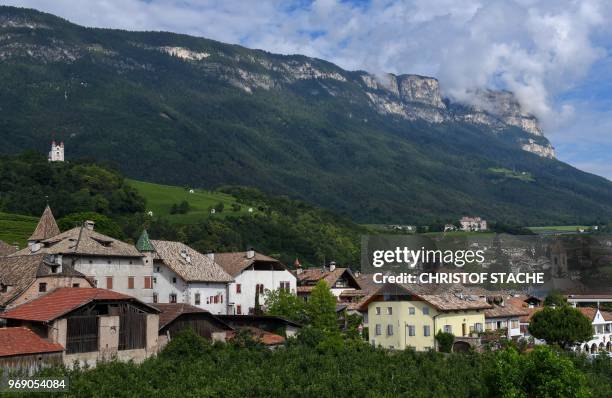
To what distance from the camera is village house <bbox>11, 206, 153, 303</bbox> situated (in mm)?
66188

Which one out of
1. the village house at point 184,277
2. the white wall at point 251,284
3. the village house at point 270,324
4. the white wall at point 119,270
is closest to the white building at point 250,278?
the white wall at point 251,284

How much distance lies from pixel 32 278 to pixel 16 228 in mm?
57649

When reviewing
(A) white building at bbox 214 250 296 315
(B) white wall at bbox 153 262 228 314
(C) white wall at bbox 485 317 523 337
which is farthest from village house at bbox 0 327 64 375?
(C) white wall at bbox 485 317 523 337

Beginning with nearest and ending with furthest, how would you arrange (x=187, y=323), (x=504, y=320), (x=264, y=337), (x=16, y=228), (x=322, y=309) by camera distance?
(x=187, y=323), (x=264, y=337), (x=322, y=309), (x=504, y=320), (x=16, y=228)

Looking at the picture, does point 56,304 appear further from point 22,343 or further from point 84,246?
point 84,246

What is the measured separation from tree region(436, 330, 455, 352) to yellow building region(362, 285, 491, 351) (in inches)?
54.9

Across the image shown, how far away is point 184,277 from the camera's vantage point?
7444 centimetres

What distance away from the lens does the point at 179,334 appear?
58.0m

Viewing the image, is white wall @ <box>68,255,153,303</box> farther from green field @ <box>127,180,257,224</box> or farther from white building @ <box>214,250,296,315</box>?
green field @ <box>127,180,257,224</box>

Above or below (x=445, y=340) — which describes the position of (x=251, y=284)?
above

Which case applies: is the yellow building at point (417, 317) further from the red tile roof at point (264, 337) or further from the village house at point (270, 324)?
the red tile roof at point (264, 337)

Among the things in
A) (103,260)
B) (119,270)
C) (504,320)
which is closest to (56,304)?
(103,260)

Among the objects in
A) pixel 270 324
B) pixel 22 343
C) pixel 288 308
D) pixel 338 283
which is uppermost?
pixel 338 283

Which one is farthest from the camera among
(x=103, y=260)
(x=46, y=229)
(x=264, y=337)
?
(x=46, y=229)
